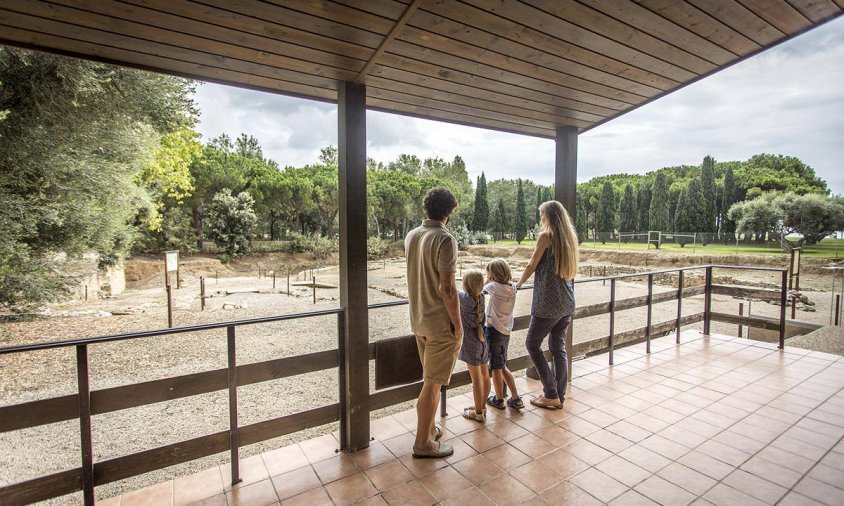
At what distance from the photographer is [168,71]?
2020mm

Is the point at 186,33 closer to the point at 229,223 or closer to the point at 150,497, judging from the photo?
the point at 150,497

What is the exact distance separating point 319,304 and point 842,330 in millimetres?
12314

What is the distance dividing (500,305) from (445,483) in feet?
3.63

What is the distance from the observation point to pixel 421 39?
187 centimetres

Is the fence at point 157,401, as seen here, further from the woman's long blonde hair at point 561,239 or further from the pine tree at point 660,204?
the pine tree at point 660,204

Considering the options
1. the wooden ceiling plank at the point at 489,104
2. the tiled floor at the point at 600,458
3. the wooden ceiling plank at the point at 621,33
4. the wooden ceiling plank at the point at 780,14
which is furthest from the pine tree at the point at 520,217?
the wooden ceiling plank at the point at 780,14

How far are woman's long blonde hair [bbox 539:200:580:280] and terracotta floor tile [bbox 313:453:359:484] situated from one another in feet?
5.91

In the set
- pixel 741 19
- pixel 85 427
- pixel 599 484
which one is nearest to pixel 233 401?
pixel 85 427

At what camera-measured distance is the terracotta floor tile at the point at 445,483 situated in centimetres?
192

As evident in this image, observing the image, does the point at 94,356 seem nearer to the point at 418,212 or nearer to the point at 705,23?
the point at 705,23

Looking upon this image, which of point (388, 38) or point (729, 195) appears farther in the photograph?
point (729, 195)

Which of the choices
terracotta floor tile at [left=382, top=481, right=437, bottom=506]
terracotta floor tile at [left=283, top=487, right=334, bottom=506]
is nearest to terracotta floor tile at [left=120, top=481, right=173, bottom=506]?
terracotta floor tile at [left=283, top=487, right=334, bottom=506]

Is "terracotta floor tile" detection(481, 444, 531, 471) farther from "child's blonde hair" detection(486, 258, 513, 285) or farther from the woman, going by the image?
"child's blonde hair" detection(486, 258, 513, 285)

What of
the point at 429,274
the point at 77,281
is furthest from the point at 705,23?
the point at 77,281
